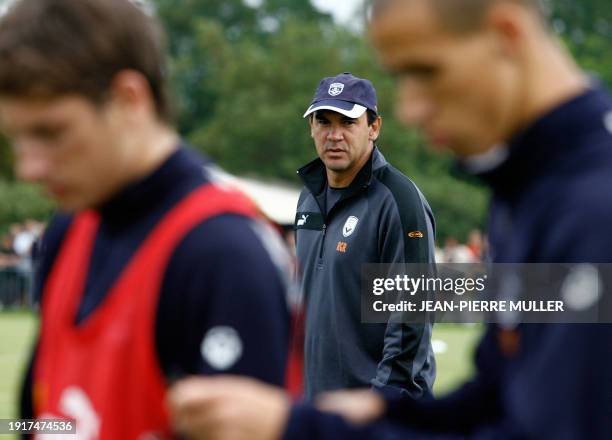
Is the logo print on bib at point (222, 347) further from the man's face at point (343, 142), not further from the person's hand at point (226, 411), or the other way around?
the man's face at point (343, 142)

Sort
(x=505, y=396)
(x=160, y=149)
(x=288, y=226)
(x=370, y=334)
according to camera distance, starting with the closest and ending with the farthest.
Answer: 1. (x=505, y=396)
2. (x=160, y=149)
3. (x=370, y=334)
4. (x=288, y=226)

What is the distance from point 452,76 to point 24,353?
1827 centimetres

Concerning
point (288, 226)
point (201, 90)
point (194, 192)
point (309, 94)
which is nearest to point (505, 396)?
point (194, 192)

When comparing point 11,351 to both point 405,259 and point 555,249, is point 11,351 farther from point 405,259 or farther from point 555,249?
point 555,249

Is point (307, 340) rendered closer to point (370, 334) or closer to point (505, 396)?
point (370, 334)

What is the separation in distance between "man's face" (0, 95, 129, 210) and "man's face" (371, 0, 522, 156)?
0.68m

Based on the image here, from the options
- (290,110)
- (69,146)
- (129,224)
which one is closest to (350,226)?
(129,224)

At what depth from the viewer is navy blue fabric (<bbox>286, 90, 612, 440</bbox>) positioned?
206cm

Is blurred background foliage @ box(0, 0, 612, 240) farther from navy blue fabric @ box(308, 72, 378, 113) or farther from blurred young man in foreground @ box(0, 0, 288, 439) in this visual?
blurred young man in foreground @ box(0, 0, 288, 439)

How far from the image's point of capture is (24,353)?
19672mm

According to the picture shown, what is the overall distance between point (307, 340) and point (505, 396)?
4944 millimetres

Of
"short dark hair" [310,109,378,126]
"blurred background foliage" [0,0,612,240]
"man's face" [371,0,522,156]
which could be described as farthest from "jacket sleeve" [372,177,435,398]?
"blurred background foliage" [0,0,612,240]

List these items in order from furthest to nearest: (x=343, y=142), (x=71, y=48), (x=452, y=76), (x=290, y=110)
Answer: (x=290, y=110) → (x=343, y=142) → (x=71, y=48) → (x=452, y=76)

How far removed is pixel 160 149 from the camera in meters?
2.70
